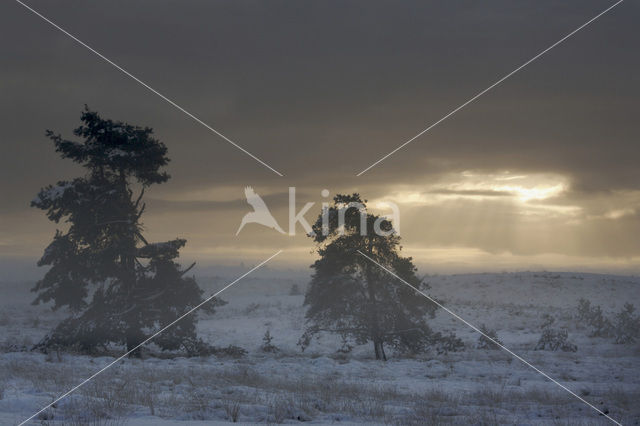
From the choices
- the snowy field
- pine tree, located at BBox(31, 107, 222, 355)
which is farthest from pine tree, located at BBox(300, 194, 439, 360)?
pine tree, located at BBox(31, 107, 222, 355)

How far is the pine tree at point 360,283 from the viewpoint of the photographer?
2394 cm

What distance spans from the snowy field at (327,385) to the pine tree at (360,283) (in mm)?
1428

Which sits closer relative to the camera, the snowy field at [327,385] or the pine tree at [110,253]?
the snowy field at [327,385]

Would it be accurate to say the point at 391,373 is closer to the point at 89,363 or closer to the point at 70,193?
the point at 89,363

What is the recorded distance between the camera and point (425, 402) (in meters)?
12.7

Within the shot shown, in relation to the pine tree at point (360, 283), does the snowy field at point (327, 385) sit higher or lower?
lower

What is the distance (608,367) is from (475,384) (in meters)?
7.75

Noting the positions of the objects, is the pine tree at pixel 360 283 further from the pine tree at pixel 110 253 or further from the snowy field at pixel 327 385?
the pine tree at pixel 110 253

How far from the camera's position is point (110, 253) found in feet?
74.9

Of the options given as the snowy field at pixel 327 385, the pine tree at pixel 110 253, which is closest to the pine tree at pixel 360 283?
the snowy field at pixel 327 385

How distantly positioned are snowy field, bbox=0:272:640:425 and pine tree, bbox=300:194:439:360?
1.43m

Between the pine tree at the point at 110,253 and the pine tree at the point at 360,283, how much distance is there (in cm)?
529

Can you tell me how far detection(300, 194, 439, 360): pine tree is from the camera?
23.9 metres

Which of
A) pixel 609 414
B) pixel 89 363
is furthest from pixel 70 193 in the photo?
pixel 609 414
